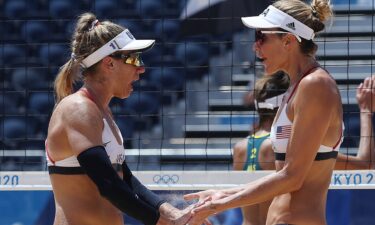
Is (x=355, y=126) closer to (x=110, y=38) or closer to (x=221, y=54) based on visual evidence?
(x=221, y=54)

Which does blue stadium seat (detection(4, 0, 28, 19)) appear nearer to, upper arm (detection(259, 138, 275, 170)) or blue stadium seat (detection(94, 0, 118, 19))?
blue stadium seat (detection(94, 0, 118, 19))

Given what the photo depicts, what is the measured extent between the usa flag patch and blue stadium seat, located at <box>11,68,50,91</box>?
6.52 m

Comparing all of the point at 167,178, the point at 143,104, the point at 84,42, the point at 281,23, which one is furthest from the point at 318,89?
the point at 143,104

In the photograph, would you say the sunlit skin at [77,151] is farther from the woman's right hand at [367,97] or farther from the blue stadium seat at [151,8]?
the blue stadium seat at [151,8]

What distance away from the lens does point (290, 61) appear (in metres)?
3.97

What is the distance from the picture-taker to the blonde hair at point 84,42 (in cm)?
401

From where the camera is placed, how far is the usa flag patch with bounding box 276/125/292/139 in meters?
3.82

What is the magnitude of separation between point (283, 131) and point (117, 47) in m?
0.81

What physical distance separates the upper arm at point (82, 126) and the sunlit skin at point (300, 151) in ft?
1.89

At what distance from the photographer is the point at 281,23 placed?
156 inches

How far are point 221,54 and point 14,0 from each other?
286cm

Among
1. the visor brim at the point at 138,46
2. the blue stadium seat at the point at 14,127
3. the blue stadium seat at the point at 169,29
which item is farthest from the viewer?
the blue stadium seat at the point at 169,29

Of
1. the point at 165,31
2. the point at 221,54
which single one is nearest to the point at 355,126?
the point at 221,54

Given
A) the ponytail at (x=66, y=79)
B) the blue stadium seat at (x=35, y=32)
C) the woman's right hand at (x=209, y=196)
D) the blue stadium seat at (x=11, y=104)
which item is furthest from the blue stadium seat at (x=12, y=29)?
the woman's right hand at (x=209, y=196)
